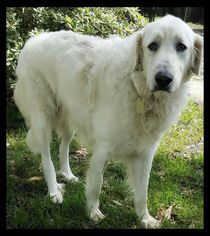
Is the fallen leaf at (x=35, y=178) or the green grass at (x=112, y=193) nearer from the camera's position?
the green grass at (x=112, y=193)

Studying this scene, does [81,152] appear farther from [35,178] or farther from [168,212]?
[168,212]

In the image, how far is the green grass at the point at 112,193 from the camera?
377 centimetres

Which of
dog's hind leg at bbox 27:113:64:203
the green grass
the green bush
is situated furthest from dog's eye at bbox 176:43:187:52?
the green bush

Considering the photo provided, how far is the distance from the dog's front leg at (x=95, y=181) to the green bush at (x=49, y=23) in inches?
91.5

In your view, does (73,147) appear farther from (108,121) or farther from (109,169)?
(108,121)

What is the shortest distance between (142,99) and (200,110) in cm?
371

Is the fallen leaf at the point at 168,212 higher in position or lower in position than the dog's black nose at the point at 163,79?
lower

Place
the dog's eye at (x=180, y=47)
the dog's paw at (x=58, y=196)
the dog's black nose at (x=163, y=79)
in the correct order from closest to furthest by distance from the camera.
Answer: the dog's black nose at (x=163, y=79) → the dog's eye at (x=180, y=47) → the dog's paw at (x=58, y=196)

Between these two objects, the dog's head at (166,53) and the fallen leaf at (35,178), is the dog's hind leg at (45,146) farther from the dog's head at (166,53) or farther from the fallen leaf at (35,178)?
the dog's head at (166,53)

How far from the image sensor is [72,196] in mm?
4117

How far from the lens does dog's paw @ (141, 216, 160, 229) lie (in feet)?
12.5

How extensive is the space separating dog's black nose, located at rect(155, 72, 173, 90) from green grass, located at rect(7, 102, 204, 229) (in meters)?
1.39

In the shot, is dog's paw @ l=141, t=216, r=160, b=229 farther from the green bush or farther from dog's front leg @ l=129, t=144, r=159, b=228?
the green bush

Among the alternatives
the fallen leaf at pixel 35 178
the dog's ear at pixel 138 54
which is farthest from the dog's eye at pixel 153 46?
the fallen leaf at pixel 35 178
